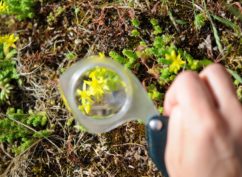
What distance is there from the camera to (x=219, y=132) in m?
1.16

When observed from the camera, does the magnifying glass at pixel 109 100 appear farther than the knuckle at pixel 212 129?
Yes

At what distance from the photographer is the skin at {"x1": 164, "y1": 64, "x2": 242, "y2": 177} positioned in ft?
3.83

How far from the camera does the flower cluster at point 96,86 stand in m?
1.67

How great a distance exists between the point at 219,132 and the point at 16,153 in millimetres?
1231

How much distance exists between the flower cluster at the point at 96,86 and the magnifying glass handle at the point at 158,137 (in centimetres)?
24

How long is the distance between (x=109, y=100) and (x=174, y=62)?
328 mm

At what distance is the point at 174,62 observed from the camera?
189 cm

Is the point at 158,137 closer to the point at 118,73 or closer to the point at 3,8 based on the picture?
the point at 118,73

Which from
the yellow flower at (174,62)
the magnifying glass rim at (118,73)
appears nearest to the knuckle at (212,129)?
the magnifying glass rim at (118,73)

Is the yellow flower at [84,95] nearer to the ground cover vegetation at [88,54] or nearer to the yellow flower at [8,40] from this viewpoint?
the ground cover vegetation at [88,54]

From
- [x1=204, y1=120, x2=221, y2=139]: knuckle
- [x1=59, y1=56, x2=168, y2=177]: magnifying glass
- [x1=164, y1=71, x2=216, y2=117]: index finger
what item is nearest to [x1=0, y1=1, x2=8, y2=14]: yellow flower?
[x1=59, y1=56, x2=168, y2=177]: magnifying glass

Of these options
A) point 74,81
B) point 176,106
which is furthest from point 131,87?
point 176,106

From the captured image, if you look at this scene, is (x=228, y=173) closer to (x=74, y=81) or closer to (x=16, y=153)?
(x=74, y=81)

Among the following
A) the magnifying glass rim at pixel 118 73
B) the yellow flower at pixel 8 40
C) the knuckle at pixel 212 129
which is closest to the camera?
the knuckle at pixel 212 129
